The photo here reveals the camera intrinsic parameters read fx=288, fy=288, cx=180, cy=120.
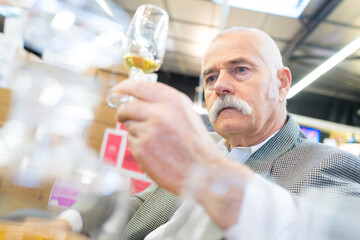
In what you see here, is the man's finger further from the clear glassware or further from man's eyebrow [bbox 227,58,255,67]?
man's eyebrow [bbox 227,58,255,67]

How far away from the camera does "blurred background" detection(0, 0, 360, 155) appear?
242cm

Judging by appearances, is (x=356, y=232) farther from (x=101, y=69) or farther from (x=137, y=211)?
(x=101, y=69)

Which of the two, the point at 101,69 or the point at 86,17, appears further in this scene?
the point at 101,69

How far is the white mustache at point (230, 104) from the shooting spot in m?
1.16

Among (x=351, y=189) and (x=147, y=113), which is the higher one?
(x=147, y=113)

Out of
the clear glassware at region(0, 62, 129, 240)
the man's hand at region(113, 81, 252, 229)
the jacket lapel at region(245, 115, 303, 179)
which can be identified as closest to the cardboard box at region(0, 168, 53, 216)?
the clear glassware at region(0, 62, 129, 240)

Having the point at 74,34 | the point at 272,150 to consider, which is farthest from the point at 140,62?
the point at 74,34

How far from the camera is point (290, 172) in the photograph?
3.03 ft

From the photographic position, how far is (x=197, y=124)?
1.51ft

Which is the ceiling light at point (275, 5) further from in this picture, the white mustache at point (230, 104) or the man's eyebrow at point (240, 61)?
the white mustache at point (230, 104)

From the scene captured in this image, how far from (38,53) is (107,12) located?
167cm

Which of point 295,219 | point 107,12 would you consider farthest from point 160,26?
point 107,12

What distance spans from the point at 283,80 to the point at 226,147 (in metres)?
0.43

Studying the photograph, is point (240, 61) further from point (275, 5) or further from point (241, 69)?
point (275, 5)
